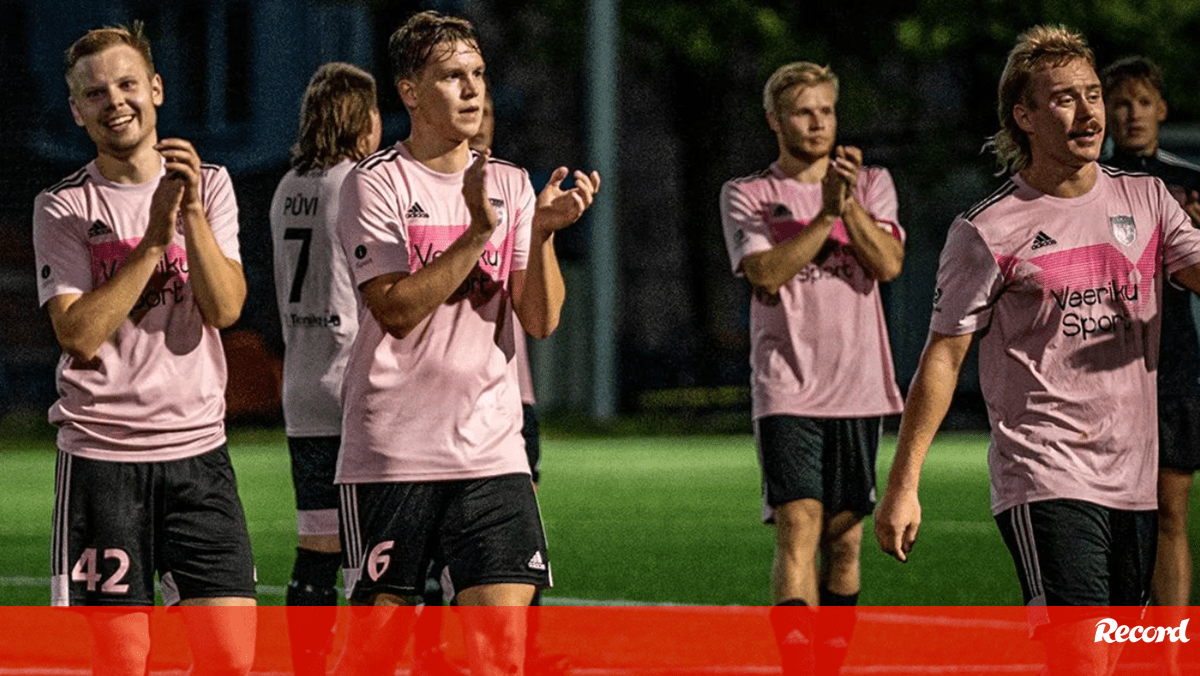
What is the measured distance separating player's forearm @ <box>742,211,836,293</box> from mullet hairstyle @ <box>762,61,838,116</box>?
0.57 meters

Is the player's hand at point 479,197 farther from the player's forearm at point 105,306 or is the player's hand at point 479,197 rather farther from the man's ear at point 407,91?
the player's forearm at point 105,306

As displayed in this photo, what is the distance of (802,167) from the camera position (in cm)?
838

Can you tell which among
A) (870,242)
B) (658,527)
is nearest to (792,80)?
(870,242)

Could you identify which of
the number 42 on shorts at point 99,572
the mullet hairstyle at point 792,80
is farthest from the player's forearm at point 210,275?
the mullet hairstyle at point 792,80

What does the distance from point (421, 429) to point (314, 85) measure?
2317mm

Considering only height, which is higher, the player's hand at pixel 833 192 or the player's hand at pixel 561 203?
the player's hand at pixel 561 203

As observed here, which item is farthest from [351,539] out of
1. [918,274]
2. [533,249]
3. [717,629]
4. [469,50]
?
[918,274]

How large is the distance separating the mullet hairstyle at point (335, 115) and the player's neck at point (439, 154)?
1781mm

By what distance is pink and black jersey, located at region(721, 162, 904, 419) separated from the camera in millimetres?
8227

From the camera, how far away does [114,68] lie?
237 inches

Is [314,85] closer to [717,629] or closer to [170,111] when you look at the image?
[717,629]

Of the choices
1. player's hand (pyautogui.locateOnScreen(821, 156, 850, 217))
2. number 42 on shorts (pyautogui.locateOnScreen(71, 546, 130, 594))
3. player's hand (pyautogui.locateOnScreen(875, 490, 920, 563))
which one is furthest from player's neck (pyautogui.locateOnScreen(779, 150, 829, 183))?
number 42 on shorts (pyautogui.locateOnScreen(71, 546, 130, 594))

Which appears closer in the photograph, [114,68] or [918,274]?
[114,68]

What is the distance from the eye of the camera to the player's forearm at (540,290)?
591 cm
